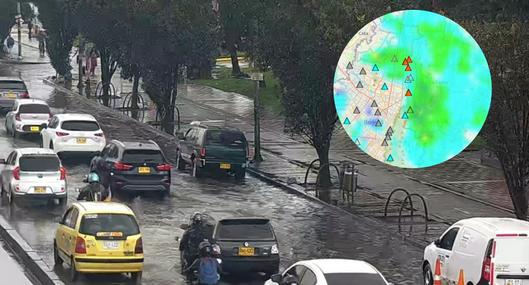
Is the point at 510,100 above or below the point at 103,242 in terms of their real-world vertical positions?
above

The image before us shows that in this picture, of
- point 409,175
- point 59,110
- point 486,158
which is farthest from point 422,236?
point 59,110

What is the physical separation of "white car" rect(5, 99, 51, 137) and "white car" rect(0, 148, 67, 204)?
1256 centimetres

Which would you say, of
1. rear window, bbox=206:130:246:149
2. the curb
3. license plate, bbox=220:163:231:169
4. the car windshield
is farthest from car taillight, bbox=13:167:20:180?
the car windshield

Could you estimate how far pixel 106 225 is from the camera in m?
23.7

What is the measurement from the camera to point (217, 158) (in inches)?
1532

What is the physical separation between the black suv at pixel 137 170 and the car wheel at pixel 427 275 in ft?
41.9

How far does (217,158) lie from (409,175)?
7203 millimetres

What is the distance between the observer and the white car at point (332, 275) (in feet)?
61.1

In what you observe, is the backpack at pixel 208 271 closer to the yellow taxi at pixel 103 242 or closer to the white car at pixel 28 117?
the yellow taxi at pixel 103 242

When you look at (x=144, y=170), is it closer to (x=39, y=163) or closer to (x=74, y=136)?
(x=39, y=163)

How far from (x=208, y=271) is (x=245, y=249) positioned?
7.43 feet

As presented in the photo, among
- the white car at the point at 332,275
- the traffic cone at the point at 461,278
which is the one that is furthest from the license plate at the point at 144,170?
the white car at the point at 332,275
